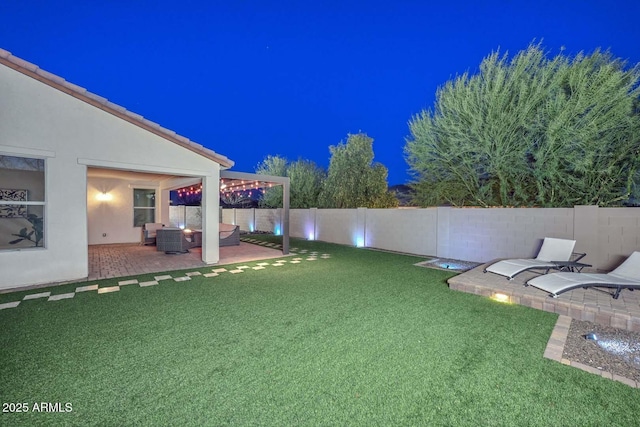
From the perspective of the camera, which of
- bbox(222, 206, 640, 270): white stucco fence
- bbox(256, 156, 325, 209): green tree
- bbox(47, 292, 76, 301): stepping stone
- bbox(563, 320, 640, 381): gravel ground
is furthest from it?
bbox(256, 156, 325, 209): green tree

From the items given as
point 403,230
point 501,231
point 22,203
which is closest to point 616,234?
point 501,231

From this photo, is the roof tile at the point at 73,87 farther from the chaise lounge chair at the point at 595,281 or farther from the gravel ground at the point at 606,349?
the chaise lounge chair at the point at 595,281

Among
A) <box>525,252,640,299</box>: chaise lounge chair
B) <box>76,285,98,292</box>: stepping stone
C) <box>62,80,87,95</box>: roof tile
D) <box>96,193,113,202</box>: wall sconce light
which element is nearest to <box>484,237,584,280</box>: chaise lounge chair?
<box>525,252,640,299</box>: chaise lounge chair

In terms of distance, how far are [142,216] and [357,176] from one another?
32.0 feet

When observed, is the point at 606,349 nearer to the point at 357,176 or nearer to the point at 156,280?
the point at 156,280

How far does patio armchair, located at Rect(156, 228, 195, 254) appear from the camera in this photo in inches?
342

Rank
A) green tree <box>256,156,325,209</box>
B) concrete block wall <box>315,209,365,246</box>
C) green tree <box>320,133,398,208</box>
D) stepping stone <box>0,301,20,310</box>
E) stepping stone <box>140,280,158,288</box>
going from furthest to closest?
green tree <box>256,156,325,209</box> < green tree <box>320,133,398,208</box> < concrete block wall <box>315,209,365,246</box> < stepping stone <box>140,280,158,288</box> < stepping stone <box>0,301,20,310</box>

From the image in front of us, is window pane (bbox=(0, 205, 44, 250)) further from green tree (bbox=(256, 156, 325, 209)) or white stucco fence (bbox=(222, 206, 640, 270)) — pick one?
green tree (bbox=(256, 156, 325, 209))

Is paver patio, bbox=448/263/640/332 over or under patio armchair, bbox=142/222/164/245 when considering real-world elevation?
under

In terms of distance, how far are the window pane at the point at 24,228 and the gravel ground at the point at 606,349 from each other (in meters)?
8.47

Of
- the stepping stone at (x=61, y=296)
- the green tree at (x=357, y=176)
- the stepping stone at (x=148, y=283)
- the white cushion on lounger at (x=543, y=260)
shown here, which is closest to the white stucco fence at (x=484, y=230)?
the white cushion on lounger at (x=543, y=260)

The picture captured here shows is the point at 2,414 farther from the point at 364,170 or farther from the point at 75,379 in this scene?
the point at 364,170

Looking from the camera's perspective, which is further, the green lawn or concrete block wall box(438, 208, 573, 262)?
concrete block wall box(438, 208, 573, 262)

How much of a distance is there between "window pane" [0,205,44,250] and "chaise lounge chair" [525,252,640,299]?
9.09 m
